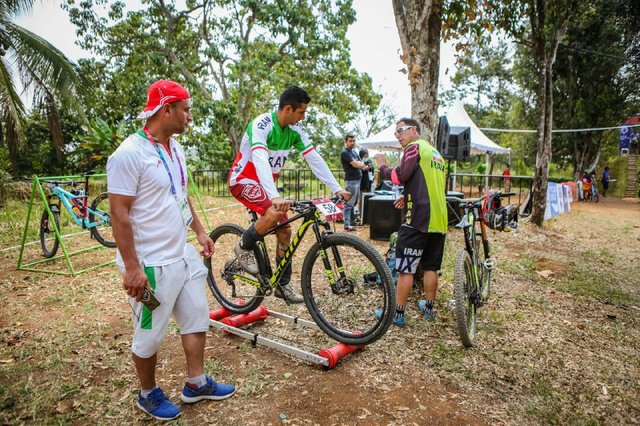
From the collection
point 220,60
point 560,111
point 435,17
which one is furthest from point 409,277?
point 560,111

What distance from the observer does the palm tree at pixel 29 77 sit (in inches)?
344

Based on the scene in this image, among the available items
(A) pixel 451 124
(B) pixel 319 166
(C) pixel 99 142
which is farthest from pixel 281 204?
(A) pixel 451 124

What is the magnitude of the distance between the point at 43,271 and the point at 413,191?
5.30m

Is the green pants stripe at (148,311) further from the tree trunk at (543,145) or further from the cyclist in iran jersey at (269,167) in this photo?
the tree trunk at (543,145)

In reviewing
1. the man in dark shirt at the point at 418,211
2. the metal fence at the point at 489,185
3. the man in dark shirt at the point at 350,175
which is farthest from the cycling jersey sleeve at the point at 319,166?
the metal fence at the point at 489,185

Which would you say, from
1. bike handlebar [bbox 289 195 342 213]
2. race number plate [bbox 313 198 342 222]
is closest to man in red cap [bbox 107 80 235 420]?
bike handlebar [bbox 289 195 342 213]

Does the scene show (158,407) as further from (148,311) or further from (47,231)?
(47,231)

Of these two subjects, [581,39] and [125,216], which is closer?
[125,216]

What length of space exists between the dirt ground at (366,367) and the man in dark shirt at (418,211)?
1.85 feet

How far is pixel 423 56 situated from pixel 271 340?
3996mm

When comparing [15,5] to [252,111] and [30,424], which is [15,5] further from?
[30,424]

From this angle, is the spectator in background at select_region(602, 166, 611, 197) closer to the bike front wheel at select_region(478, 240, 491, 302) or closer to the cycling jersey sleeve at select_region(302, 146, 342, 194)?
the bike front wheel at select_region(478, 240, 491, 302)

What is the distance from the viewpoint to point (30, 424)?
8.46 feet

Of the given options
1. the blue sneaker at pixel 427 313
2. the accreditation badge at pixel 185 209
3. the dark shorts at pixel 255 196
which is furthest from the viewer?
the blue sneaker at pixel 427 313
